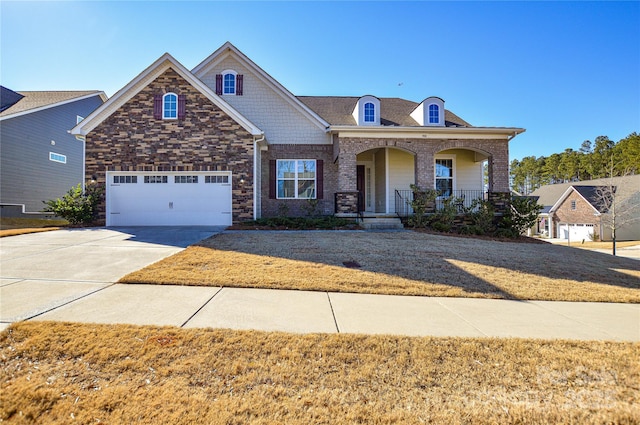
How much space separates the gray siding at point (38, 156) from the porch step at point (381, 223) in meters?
17.1

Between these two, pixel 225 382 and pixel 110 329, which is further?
pixel 110 329

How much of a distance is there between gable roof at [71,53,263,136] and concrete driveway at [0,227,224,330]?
180 inches

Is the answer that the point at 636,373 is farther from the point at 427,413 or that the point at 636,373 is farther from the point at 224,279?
the point at 224,279

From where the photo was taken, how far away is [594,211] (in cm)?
2806

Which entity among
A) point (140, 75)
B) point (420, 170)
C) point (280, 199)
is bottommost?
point (280, 199)

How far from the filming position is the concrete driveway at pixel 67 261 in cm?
388

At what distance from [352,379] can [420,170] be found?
11.6 meters

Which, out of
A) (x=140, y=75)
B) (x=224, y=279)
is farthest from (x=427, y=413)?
(x=140, y=75)

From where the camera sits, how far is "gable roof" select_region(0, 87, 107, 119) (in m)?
15.2

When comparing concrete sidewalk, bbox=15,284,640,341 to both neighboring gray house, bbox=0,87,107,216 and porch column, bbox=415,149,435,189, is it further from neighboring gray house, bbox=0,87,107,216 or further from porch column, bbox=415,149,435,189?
neighboring gray house, bbox=0,87,107,216

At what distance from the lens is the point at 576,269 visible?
6641 millimetres

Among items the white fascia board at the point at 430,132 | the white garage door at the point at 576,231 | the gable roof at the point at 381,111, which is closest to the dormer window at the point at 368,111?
the gable roof at the point at 381,111

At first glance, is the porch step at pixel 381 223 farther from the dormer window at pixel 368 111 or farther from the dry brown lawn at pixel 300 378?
the dry brown lawn at pixel 300 378

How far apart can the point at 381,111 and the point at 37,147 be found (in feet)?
60.0
